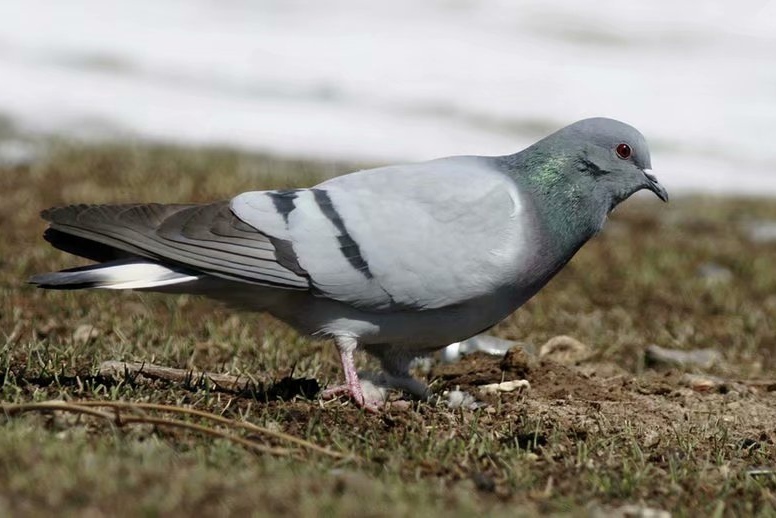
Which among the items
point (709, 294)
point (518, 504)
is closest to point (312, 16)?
point (709, 294)

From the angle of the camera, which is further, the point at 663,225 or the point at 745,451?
the point at 663,225

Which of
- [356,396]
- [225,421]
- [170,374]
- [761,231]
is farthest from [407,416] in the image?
[761,231]

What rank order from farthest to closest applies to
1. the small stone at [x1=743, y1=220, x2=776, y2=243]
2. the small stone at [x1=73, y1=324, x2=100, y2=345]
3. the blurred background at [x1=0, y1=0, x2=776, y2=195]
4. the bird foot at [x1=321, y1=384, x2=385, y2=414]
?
1. the blurred background at [x1=0, y1=0, x2=776, y2=195]
2. the small stone at [x1=743, y1=220, x2=776, y2=243]
3. the small stone at [x1=73, y1=324, x2=100, y2=345]
4. the bird foot at [x1=321, y1=384, x2=385, y2=414]

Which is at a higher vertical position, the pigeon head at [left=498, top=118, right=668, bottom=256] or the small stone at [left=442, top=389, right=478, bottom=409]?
the pigeon head at [left=498, top=118, right=668, bottom=256]

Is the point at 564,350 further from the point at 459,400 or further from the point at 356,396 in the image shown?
the point at 356,396

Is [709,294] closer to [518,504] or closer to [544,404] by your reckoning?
[544,404]

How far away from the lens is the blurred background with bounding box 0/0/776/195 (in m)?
12.5

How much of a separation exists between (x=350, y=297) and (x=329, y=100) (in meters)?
9.95

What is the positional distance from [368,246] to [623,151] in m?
0.97

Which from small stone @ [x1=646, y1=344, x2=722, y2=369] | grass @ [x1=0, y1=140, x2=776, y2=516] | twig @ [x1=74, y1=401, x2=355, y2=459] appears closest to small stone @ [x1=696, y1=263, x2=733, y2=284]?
grass @ [x1=0, y1=140, x2=776, y2=516]

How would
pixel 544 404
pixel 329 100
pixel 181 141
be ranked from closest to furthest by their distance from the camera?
pixel 544 404, pixel 181 141, pixel 329 100

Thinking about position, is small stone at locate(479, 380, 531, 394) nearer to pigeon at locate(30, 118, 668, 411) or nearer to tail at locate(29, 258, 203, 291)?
pigeon at locate(30, 118, 668, 411)

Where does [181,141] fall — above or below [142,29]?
below

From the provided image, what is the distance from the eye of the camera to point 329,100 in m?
14.0
